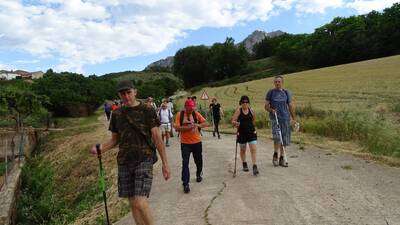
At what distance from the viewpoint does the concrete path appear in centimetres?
709

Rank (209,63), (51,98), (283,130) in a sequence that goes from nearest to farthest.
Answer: (283,130), (51,98), (209,63)

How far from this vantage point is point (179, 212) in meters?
7.92

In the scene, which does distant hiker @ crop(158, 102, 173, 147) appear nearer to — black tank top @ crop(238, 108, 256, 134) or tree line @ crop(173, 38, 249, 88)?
black tank top @ crop(238, 108, 256, 134)

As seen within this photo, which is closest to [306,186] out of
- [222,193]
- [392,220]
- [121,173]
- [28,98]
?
[222,193]

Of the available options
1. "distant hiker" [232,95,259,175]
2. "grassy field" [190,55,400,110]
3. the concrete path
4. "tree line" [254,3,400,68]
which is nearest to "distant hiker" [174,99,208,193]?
the concrete path

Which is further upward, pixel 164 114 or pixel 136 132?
pixel 136 132

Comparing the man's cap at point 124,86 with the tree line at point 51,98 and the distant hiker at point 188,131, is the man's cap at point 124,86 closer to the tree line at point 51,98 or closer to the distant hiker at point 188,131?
the distant hiker at point 188,131

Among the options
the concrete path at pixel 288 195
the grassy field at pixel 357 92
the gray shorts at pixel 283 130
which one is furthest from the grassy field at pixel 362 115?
the gray shorts at pixel 283 130

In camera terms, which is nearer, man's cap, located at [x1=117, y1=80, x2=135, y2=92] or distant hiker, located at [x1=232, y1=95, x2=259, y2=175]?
man's cap, located at [x1=117, y1=80, x2=135, y2=92]

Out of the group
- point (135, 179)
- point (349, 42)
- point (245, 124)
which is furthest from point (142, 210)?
point (349, 42)

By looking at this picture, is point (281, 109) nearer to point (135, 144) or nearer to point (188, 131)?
point (188, 131)

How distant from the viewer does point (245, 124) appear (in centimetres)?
1011

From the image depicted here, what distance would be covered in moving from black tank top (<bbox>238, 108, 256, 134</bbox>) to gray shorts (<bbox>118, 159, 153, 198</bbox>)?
455 cm

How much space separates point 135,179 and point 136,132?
0.56 meters
